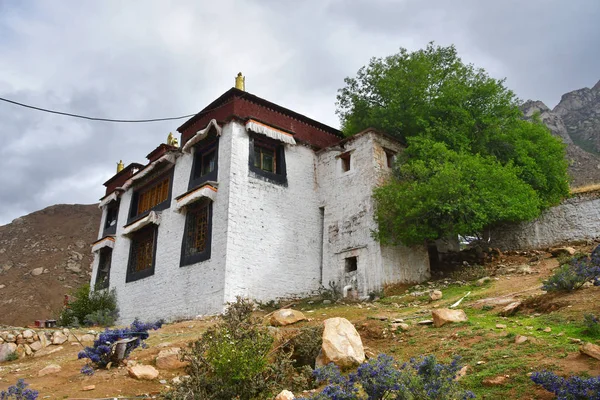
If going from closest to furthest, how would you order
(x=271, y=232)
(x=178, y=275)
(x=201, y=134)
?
1. (x=271, y=232)
2. (x=178, y=275)
3. (x=201, y=134)

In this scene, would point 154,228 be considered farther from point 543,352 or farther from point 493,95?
point 543,352

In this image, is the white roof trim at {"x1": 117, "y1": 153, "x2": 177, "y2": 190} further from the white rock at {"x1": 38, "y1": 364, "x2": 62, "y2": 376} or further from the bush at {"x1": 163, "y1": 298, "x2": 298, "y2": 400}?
the bush at {"x1": 163, "y1": 298, "x2": 298, "y2": 400}

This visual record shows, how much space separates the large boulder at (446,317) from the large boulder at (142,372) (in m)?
4.58

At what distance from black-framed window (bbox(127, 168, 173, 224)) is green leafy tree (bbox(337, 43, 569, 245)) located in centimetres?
799

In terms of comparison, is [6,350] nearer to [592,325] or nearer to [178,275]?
[178,275]

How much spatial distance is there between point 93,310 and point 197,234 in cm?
710

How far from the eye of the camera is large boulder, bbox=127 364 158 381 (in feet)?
22.2

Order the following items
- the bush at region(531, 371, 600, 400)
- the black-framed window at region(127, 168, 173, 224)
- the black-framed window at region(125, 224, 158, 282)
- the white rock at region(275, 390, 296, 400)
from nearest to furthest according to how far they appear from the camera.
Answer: the bush at region(531, 371, 600, 400)
the white rock at region(275, 390, 296, 400)
the black-framed window at region(125, 224, 158, 282)
the black-framed window at region(127, 168, 173, 224)

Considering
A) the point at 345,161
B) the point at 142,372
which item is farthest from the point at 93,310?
the point at 142,372

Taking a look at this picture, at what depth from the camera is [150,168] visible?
1975cm

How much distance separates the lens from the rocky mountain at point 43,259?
101 ft

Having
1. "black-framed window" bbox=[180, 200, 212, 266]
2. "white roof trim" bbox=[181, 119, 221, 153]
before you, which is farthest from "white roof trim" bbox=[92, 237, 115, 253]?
"white roof trim" bbox=[181, 119, 221, 153]

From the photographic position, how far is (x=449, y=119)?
56.9ft

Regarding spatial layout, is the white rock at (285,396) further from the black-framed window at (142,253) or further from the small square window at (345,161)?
the black-framed window at (142,253)
